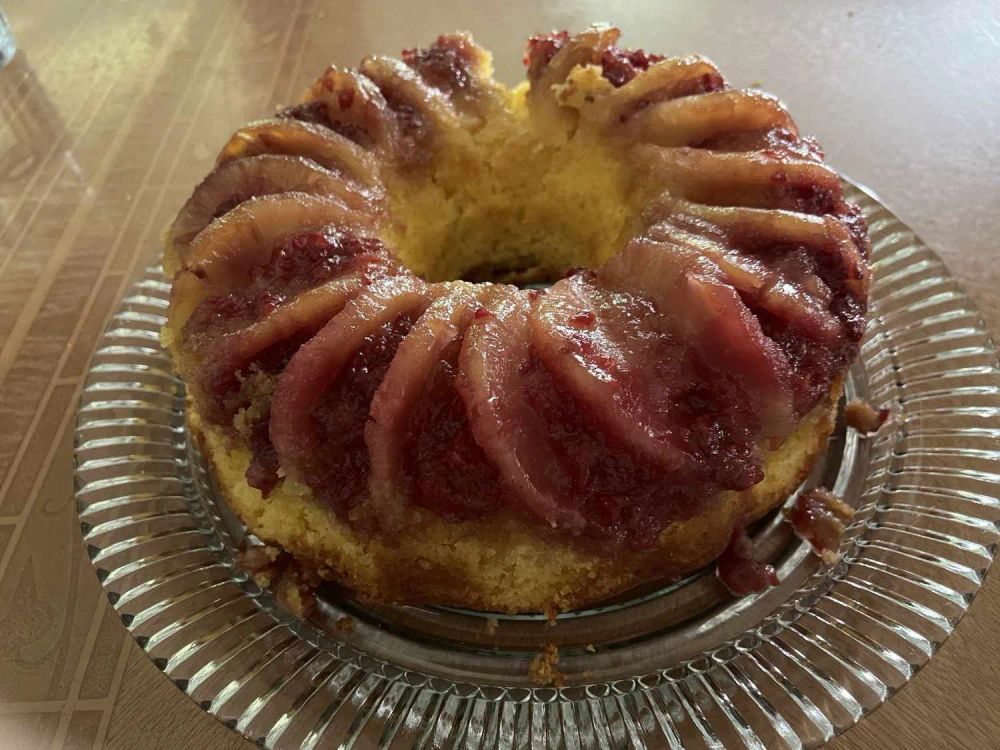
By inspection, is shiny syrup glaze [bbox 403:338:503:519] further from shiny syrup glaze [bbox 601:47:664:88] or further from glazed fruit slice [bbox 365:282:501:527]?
shiny syrup glaze [bbox 601:47:664:88]

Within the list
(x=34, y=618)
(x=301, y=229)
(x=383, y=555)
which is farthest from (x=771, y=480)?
(x=34, y=618)

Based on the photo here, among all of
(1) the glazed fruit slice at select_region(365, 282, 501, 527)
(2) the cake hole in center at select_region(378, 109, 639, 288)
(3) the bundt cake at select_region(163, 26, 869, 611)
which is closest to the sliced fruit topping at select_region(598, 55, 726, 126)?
(3) the bundt cake at select_region(163, 26, 869, 611)

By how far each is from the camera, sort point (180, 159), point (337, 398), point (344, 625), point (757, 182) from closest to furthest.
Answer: point (337, 398), point (344, 625), point (757, 182), point (180, 159)

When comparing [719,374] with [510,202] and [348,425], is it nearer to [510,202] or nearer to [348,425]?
→ [348,425]

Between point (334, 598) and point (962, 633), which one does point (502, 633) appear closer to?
point (334, 598)

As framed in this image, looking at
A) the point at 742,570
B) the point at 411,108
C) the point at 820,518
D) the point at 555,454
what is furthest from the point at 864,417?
the point at 411,108

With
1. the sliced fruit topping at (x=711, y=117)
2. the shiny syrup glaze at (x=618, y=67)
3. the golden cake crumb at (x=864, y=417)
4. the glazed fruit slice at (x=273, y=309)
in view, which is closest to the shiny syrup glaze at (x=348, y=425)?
the glazed fruit slice at (x=273, y=309)
